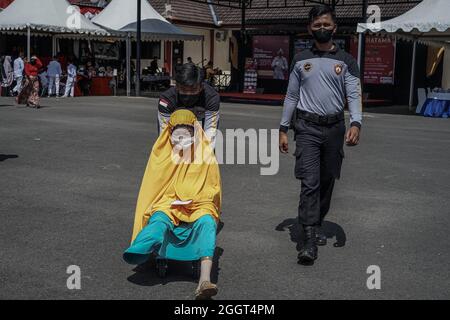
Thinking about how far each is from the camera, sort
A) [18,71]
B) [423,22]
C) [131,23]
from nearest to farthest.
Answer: [423,22]
[18,71]
[131,23]

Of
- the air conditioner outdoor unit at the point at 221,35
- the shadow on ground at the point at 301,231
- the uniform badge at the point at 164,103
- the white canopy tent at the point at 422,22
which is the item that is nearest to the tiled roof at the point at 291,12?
the air conditioner outdoor unit at the point at 221,35

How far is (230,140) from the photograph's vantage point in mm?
12211

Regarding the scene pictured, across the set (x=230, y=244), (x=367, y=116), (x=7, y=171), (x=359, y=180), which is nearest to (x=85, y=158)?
(x=7, y=171)

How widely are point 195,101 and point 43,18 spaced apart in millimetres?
20249

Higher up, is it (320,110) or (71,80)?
(320,110)

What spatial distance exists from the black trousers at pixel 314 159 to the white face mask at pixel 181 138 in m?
0.94

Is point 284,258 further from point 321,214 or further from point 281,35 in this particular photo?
point 281,35

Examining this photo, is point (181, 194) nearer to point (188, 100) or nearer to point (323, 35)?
point (188, 100)

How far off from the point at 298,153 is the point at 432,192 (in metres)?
3.26

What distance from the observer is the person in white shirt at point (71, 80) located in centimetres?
2440

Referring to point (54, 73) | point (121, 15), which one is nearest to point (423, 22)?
point (121, 15)

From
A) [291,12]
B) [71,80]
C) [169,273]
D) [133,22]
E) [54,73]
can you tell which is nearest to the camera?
[169,273]

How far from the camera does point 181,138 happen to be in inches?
181

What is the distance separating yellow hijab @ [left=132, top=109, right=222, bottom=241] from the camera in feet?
14.7
